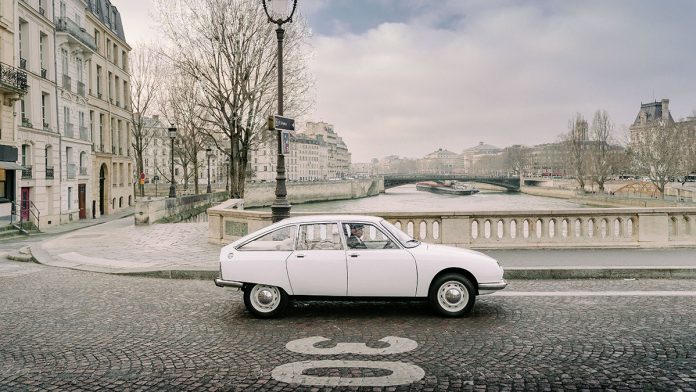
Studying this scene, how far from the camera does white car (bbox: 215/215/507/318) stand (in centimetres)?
667

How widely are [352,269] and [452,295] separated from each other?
1382mm

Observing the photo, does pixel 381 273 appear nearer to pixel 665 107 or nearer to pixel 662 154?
pixel 662 154

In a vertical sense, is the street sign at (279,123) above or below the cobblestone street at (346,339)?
above

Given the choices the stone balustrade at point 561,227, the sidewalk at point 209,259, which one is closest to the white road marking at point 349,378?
the sidewalk at point 209,259

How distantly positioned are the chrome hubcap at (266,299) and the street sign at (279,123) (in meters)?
4.46

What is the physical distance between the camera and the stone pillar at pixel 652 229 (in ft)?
39.4

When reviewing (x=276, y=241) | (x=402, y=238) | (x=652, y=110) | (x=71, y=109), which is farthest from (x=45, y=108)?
(x=652, y=110)

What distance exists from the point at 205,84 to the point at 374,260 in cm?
2211

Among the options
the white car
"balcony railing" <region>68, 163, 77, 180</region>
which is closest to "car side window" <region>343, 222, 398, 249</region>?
the white car

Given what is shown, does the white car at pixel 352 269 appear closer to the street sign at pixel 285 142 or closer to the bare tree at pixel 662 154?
the street sign at pixel 285 142

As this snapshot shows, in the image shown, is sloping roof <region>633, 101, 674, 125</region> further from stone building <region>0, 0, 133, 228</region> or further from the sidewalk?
the sidewalk

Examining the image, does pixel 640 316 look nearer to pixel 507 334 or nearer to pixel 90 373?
pixel 507 334

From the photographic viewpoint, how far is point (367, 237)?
6.82 metres

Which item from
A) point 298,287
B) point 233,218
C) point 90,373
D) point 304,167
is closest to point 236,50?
point 233,218
